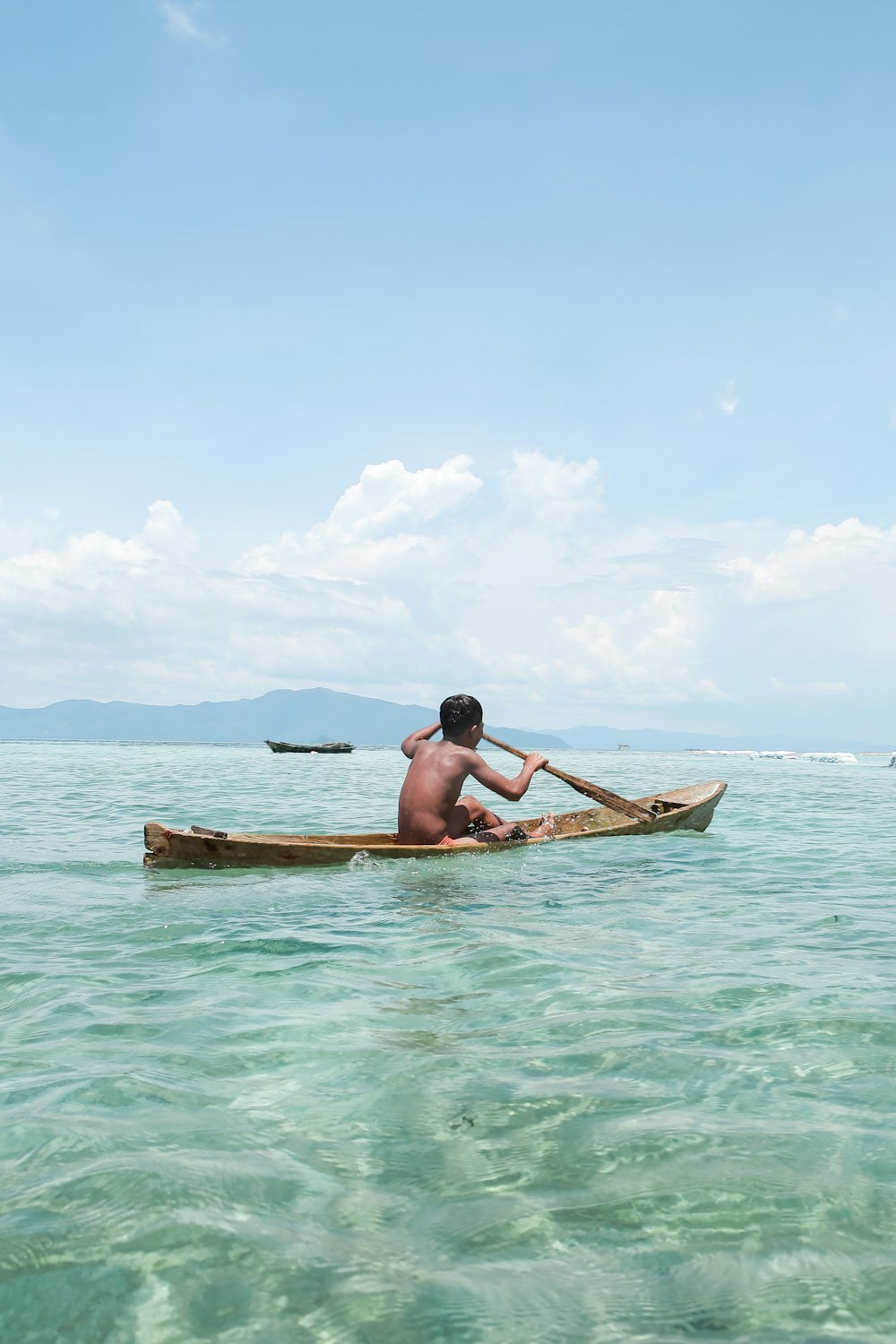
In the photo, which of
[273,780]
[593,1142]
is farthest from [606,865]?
[273,780]

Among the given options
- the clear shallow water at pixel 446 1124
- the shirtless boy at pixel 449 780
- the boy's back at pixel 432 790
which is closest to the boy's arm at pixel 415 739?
the shirtless boy at pixel 449 780

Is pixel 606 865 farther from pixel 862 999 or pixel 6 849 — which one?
pixel 6 849

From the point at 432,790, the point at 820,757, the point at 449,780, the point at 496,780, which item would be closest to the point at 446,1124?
the point at 496,780

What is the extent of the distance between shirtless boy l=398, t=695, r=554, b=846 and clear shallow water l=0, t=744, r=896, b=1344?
6.61ft

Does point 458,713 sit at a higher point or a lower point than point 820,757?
higher

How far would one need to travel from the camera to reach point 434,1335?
226 cm

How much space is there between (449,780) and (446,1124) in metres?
6.59

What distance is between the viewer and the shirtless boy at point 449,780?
32.1 feet

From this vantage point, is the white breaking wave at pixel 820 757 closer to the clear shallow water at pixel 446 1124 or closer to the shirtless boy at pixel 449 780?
the shirtless boy at pixel 449 780

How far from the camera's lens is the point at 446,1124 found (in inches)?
138

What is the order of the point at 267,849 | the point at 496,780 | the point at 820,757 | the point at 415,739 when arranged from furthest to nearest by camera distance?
the point at 820,757 < the point at 415,739 < the point at 267,849 < the point at 496,780

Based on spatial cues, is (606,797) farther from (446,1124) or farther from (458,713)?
Answer: (446,1124)

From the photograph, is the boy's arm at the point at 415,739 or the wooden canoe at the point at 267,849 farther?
the boy's arm at the point at 415,739

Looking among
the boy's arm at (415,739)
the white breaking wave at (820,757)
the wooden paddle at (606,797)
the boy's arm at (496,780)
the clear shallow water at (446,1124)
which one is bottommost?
the white breaking wave at (820,757)
